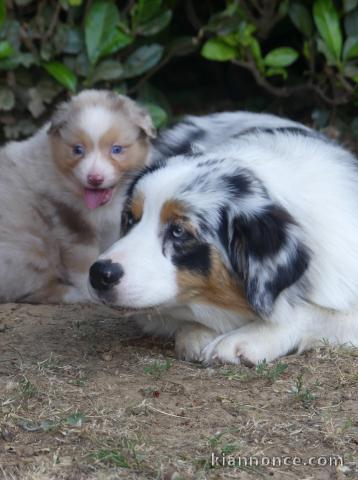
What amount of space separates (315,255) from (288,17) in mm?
4790

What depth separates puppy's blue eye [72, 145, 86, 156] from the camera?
19.6 ft

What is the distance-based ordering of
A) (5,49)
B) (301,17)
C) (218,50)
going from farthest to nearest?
1. (301,17)
2. (218,50)
3. (5,49)

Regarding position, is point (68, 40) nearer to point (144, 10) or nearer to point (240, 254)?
point (144, 10)

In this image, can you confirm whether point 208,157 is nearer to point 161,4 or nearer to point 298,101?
point 161,4

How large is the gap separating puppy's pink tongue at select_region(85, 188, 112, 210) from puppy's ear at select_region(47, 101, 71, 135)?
441 millimetres

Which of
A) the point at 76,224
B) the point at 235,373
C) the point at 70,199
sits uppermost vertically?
the point at 235,373

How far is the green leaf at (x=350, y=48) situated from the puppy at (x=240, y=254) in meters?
3.20

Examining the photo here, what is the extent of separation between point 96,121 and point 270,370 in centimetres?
219

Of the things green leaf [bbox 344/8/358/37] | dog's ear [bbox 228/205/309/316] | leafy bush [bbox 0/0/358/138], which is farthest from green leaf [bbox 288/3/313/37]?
dog's ear [bbox 228/205/309/316]

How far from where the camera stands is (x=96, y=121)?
593cm

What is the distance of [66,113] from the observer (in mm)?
6047

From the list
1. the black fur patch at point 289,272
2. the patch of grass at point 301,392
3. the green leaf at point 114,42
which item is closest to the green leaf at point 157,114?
the green leaf at point 114,42

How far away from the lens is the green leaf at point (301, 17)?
8102 mm

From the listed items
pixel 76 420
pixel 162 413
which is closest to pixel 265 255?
pixel 162 413
